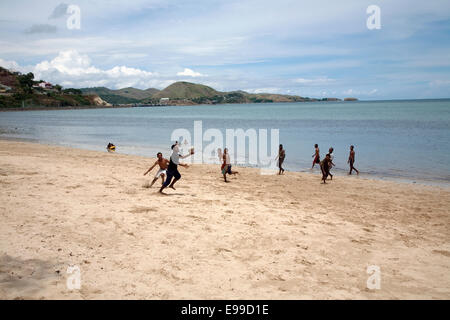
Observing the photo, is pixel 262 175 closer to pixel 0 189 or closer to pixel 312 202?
pixel 312 202

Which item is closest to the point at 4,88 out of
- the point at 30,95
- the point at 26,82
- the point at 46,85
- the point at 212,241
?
the point at 26,82

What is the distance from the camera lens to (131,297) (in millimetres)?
4746

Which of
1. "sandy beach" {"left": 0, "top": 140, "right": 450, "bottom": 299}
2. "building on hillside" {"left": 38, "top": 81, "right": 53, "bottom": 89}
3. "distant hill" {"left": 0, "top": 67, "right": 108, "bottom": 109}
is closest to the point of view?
"sandy beach" {"left": 0, "top": 140, "right": 450, "bottom": 299}

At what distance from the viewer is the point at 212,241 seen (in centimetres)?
699

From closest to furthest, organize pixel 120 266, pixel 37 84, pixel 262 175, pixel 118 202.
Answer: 1. pixel 120 266
2. pixel 118 202
3. pixel 262 175
4. pixel 37 84

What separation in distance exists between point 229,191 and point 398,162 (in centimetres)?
1436

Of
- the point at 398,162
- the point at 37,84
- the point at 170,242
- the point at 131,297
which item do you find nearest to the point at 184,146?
the point at 398,162

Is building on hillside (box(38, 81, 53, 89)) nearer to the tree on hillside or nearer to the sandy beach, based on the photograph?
the tree on hillside

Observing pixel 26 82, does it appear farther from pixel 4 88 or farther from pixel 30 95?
pixel 30 95

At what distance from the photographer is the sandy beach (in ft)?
16.8

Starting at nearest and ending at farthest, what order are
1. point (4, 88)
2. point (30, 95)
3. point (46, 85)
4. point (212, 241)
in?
point (212, 241), point (30, 95), point (4, 88), point (46, 85)

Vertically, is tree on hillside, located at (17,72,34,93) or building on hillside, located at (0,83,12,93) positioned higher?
tree on hillside, located at (17,72,34,93)

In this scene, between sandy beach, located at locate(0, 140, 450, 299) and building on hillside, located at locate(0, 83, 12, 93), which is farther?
building on hillside, located at locate(0, 83, 12, 93)

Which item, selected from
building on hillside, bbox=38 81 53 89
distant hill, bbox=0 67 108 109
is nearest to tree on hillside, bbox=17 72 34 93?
distant hill, bbox=0 67 108 109
